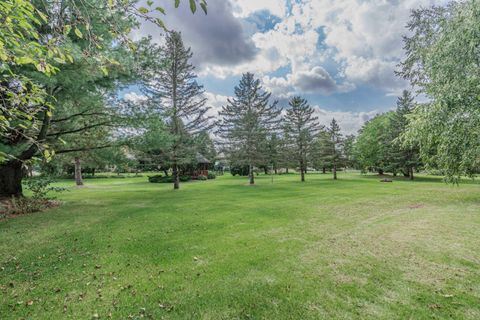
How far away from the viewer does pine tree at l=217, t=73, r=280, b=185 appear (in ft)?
78.3

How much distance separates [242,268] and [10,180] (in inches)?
490

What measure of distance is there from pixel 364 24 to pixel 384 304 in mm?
15495

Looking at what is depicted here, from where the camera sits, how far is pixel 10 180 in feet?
34.8

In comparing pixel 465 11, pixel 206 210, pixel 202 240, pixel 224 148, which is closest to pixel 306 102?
pixel 224 148

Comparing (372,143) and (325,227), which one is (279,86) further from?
(325,227)

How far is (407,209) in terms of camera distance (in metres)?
9.48

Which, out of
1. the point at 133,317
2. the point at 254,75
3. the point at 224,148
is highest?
the point at 254,75

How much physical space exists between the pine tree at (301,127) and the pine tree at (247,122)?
3.85 meters

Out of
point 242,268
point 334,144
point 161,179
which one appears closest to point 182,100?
point 161,179

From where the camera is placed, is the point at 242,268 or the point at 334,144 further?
the point at 334,144

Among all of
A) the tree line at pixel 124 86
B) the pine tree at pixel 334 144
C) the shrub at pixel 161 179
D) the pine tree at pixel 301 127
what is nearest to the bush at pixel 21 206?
the tree line at pixel 124 86

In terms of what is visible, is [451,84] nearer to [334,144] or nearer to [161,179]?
[334,144]

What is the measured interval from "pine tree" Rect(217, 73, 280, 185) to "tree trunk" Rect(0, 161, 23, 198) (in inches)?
657

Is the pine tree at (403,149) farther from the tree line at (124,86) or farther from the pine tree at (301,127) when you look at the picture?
the tree line at (124,86)
